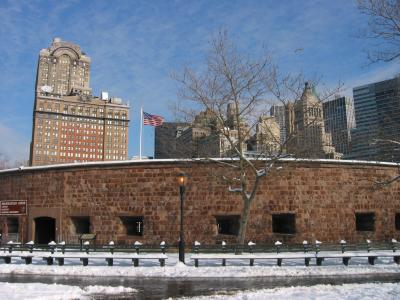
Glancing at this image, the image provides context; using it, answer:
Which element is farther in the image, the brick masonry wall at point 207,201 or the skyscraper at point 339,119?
the brick masonry wall at point 207,201

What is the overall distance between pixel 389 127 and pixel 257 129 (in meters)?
5.33

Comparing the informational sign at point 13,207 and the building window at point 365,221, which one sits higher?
the informational sign at point 13,207

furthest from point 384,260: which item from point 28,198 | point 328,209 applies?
point 28,198

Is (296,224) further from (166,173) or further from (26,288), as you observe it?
(26,288)

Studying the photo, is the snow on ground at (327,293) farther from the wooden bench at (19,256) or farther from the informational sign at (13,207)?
the informational sign at (13,207)

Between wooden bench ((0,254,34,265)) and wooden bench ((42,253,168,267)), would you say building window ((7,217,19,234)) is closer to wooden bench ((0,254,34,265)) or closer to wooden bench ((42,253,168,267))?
wooden bench ((0,254,34,265))

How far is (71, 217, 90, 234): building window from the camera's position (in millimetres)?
20844

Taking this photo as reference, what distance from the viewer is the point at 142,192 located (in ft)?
65.4

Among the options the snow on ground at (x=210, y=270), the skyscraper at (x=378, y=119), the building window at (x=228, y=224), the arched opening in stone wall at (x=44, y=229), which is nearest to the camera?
the snow on ground at (x=210, y=270)

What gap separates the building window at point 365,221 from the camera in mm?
20673

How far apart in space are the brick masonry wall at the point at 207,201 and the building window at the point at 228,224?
0.49 metres

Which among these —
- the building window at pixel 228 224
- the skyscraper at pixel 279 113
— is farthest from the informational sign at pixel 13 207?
the skyscraper at pixel 279 113

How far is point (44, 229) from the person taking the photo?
22922 millimetres

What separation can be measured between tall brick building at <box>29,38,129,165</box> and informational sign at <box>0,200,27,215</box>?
380 ft
